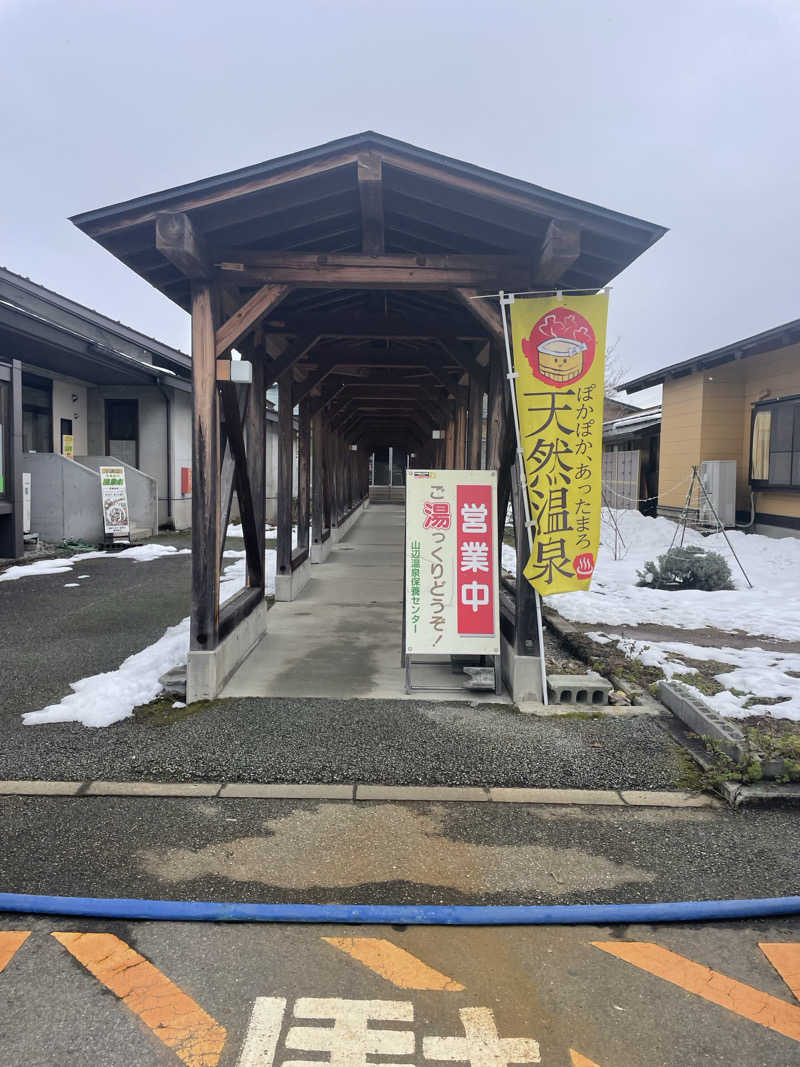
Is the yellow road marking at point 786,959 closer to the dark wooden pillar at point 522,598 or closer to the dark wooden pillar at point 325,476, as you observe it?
the dark wooden pillar at point 522,598

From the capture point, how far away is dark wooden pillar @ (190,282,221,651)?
540 cm

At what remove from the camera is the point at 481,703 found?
552 centimetres

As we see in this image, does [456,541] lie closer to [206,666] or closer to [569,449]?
[569,449]

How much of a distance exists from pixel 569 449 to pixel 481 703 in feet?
6.83

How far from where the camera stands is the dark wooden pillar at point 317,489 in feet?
44.3

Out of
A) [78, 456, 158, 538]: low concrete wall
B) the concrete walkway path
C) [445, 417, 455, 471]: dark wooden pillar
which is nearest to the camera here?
the concrete walkway path

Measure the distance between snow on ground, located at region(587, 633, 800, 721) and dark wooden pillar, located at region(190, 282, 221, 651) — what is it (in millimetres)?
3855

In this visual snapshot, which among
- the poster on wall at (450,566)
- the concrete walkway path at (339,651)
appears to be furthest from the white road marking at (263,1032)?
the poster on wall at (450,566)

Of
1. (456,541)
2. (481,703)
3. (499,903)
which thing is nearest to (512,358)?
(456,541)

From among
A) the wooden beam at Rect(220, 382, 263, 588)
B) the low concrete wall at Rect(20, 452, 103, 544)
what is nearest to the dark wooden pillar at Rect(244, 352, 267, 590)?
the wooden beam at Rect(220, 382, 263, 588)

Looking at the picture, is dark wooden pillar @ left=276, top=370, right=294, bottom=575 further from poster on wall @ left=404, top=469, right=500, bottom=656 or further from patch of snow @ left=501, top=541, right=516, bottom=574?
poster on wall @ left=404, top=469, right=500, bottom=656

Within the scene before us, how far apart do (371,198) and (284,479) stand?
5.32 meters

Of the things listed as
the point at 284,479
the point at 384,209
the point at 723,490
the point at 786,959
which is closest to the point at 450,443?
the point at 284,479

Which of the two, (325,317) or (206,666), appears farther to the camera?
(325,317)
